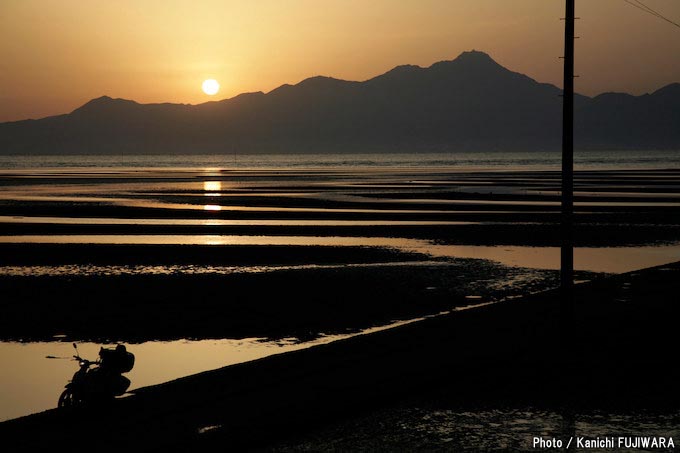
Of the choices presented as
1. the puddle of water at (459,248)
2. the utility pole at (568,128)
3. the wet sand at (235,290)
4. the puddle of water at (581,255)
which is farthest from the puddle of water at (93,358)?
the puddle of water at (459,248)

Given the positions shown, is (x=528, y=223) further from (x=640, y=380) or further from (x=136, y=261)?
(x=640, y=380)

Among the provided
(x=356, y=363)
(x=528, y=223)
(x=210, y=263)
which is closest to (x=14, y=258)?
(x=210, y=263)

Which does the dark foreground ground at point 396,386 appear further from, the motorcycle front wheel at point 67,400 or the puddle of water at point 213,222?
the puddle of water at point 213,222

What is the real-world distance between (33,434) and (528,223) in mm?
34509

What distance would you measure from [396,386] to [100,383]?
3.55 m

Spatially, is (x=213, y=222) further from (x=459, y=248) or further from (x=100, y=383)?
(x=100, y=383)

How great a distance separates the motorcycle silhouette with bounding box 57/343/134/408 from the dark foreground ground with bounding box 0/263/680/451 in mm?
169

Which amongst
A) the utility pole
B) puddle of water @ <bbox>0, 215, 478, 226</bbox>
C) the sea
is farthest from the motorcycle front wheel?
puddle of water @ <bbox>0, 215, 478, 226</bbox>

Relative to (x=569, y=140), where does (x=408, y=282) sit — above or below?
below

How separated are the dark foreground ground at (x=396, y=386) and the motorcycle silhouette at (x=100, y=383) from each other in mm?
169

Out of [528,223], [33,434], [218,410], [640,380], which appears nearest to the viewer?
[33,434]

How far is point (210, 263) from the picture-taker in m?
28.7

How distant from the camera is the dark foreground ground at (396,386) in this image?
10195 millimetres

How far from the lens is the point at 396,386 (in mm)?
12406
